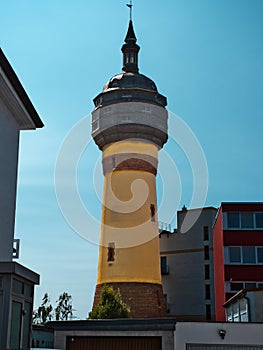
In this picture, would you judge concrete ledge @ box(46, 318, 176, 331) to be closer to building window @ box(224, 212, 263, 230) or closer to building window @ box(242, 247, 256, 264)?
building window @ box(242, 247, 256, 264)

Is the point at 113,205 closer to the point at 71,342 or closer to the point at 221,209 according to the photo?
the point at 221,209

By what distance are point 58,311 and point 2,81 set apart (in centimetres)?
5201

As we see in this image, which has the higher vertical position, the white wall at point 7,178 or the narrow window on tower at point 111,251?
the narrow window on tower at point 111,251

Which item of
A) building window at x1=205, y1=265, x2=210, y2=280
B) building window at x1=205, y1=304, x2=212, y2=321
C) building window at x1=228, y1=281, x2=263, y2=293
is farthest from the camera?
building window at x1=205, y1=265, x2=210, y2=280

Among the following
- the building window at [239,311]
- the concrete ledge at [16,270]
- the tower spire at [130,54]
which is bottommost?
the concrete ledge at [16,270]

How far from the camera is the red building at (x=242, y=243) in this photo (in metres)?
36.1

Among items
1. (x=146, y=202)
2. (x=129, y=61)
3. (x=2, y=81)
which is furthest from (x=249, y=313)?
(x=129, y=61)

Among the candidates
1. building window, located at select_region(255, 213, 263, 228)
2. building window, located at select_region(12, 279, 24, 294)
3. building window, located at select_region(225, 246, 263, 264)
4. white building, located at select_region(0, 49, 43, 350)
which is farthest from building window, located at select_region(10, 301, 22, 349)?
building window, located at select_region(255, 213, 263, 228)

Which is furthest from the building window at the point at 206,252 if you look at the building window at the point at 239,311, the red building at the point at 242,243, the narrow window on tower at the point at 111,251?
the building window at the point at 239,311

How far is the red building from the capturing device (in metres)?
36.1

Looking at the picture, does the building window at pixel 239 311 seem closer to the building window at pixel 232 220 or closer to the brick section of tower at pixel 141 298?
the brick section of tower at pixel 141 298

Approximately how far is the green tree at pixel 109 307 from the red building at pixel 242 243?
6855 millimetres

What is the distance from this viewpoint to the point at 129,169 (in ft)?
125

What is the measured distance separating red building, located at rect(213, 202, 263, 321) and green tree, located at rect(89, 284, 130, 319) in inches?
270
